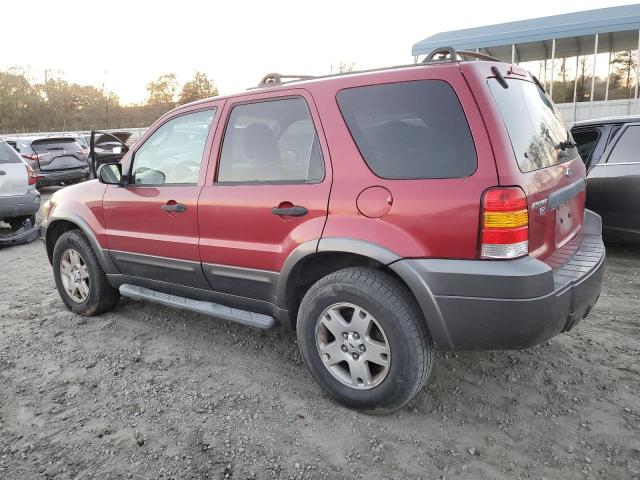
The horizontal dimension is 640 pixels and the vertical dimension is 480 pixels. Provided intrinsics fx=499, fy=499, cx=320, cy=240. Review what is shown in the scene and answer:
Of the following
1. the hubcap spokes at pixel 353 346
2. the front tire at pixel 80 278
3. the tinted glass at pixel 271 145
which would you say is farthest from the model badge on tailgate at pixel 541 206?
the front tire at pixel 80 278

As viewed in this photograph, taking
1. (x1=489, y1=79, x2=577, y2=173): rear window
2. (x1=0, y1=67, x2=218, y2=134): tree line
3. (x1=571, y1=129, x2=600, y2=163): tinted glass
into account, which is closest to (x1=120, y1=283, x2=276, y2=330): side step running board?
(x1=489, y1=79, x2=577, y2=173): rear window

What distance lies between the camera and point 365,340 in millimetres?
2643

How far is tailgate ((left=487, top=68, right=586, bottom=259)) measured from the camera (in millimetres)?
2361

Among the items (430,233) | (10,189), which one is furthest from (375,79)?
(10,189)

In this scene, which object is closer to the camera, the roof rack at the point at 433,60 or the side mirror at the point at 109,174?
the roof rack at the point at 433,60

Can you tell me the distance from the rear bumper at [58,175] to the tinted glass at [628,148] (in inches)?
491

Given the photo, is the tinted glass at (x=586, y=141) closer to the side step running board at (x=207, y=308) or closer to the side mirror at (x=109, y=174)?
the side step running board at (x=207, y=308)

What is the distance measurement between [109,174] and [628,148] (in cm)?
522

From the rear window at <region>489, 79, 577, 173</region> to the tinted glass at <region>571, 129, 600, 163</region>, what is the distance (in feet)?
9.80

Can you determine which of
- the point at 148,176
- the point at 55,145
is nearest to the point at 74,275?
the point at 148,176

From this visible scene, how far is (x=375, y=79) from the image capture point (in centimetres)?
266

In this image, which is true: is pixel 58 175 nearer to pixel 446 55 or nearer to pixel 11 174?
pixel 11 174

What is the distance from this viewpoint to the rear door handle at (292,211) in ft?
9.20

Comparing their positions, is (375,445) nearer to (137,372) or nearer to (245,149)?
(137,372)
